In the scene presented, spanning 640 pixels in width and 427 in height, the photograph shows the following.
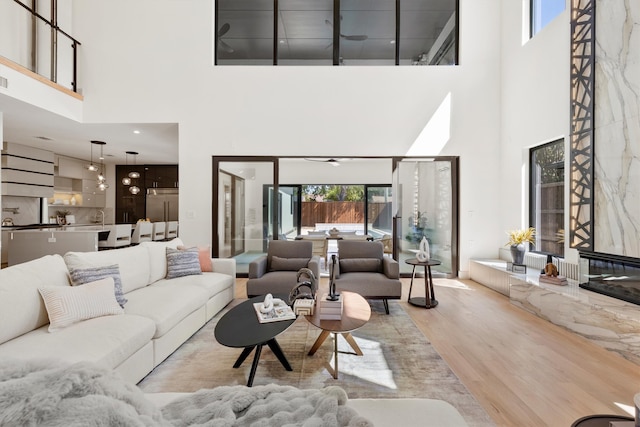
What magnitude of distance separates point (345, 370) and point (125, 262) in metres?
2.33

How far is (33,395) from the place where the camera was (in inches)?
33.5

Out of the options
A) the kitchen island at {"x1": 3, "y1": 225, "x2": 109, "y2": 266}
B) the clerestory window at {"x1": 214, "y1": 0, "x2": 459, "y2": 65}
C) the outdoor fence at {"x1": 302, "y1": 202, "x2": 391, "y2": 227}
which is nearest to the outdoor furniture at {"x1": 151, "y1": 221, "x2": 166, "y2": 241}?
the kitchen island at {"x1": 3, "y1": 225, "x2": 109, "y2": 266}

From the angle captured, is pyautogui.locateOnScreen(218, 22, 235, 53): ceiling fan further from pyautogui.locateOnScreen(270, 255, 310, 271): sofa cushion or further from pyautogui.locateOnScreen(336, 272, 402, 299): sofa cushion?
pyautogui.locateOnScreen(336, 272, 402, 299): sofa cushion

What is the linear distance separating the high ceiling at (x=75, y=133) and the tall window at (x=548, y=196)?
19.8ft

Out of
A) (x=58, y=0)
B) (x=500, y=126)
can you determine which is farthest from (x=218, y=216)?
(x=500, y=126)

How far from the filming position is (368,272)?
4.23 meters

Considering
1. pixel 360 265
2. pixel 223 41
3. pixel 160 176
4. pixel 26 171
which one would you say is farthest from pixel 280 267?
pixel 160 176

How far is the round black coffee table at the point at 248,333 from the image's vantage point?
2.09 meters

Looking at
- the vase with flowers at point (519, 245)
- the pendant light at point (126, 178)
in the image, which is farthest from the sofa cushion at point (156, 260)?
the pendant light at point (126, 178)

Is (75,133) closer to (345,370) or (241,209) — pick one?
(241,209)

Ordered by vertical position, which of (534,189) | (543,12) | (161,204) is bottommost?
(161,204)

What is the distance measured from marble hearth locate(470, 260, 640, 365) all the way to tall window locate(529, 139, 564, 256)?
0.54 meters

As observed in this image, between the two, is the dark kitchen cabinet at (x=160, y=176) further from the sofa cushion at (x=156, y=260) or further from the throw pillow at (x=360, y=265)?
the throw pillow at (x=360, y=265)

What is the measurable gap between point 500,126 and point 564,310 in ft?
11.5
